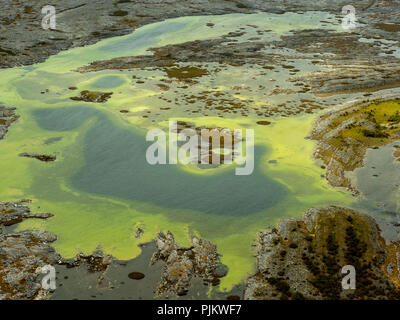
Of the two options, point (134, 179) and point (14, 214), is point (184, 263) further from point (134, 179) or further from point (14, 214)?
point (14, 214)

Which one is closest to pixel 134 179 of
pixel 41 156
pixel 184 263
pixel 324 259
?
pixel 41 156

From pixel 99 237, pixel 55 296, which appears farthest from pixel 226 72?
pixel 55 296

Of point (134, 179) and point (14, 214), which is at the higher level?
point (134, 179)

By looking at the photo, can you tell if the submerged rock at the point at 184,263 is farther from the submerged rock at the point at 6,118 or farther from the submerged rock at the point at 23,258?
the submerged rock at the point at 6,118

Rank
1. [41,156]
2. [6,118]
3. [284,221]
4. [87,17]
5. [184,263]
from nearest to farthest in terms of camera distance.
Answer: [184,263], [284,221], [41,156], [6,118], [87,17]

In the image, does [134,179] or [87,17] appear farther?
[87,17]

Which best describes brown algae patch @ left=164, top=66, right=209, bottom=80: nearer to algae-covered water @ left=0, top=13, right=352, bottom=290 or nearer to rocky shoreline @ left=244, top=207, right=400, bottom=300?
algae-covered water @ left=0, top=13, right=352, bottom=290

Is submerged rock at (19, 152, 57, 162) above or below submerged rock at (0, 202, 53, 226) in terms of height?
above

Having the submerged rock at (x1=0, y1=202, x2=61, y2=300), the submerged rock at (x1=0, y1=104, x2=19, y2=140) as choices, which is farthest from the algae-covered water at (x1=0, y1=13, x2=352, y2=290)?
the submerged rock at (x1=0, y1=104, x2=19, y2=140)
